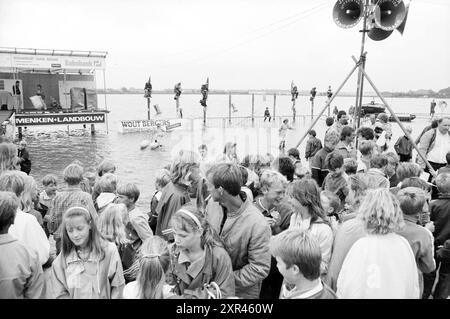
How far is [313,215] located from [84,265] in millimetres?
1643

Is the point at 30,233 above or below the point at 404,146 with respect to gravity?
below

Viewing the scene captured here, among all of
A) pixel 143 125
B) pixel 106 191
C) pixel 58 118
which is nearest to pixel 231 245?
pixel 106 191

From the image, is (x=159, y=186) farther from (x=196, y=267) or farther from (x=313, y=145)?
(x=313, y=145)

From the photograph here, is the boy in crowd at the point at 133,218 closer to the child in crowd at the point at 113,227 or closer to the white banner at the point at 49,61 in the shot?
the child in crowd at the point at 113,227

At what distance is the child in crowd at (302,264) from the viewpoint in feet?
6.55

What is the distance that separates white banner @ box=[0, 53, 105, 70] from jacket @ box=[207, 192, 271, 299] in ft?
64.7

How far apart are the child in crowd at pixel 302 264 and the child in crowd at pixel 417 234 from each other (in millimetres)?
998

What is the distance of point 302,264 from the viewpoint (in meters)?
2.00

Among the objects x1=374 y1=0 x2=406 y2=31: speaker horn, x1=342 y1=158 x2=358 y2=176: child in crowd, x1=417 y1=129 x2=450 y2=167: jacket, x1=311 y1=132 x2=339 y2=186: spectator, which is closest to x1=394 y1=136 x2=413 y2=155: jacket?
x1=417 y1=129 x2=450 y2=167: jacket

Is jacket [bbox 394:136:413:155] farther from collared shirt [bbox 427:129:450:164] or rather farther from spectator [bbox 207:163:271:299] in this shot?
spectator [bbox 207:163:271:299]

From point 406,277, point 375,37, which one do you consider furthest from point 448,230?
point 375,37

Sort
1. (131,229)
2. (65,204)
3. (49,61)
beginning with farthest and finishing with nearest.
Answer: (49,61)
(131,229)
(65,204)

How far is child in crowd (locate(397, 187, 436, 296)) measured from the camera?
2.71 metres
